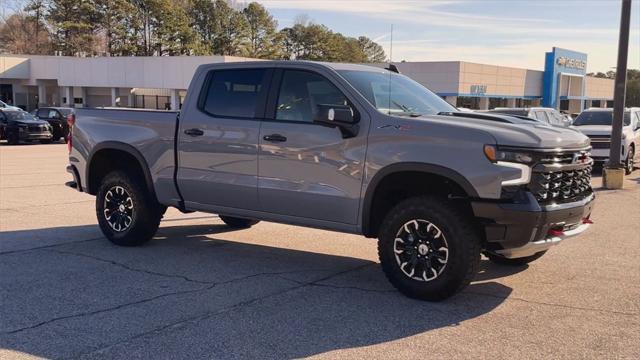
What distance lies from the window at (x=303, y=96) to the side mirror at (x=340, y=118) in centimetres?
26

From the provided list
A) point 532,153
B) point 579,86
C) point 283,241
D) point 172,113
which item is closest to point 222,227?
point 283,241

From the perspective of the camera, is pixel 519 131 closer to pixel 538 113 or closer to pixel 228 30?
pixel 538 113

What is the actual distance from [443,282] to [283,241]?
3201mm

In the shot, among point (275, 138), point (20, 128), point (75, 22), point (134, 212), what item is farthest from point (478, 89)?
point (275, 138)

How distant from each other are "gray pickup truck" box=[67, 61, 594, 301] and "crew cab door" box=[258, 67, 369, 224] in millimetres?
13

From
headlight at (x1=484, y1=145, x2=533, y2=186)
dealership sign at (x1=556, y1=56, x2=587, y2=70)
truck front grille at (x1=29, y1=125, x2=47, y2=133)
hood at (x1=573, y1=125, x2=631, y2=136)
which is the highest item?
dealership sign at (x1=556, y1=56, x2=587, y2=70)

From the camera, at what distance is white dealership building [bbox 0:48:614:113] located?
5278 cm

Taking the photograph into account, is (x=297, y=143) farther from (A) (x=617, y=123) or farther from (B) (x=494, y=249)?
(A) (x=617, y=123)

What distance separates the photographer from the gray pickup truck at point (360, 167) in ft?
17.8

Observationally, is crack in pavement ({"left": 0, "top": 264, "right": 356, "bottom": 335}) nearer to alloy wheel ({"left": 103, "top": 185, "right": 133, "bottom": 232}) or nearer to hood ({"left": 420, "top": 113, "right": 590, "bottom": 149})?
alloy wheel ({"left": 103, "top": 185, "right": 133, "bottom": 232})

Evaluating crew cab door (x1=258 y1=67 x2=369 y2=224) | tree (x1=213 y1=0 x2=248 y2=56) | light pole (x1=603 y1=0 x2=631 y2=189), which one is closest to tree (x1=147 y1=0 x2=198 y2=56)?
tree (x1=213 y1=0 x2=248 y2=56)

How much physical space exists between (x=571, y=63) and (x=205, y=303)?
68486 mm

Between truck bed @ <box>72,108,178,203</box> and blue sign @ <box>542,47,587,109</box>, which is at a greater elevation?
blue sign @ <box>542,47,587,109</box>

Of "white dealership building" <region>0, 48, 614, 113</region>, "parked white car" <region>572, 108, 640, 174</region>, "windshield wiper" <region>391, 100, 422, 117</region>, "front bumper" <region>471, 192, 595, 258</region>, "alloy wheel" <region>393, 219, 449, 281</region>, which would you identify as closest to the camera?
"front bumper" <region>471, 192, 595, 258</region>
